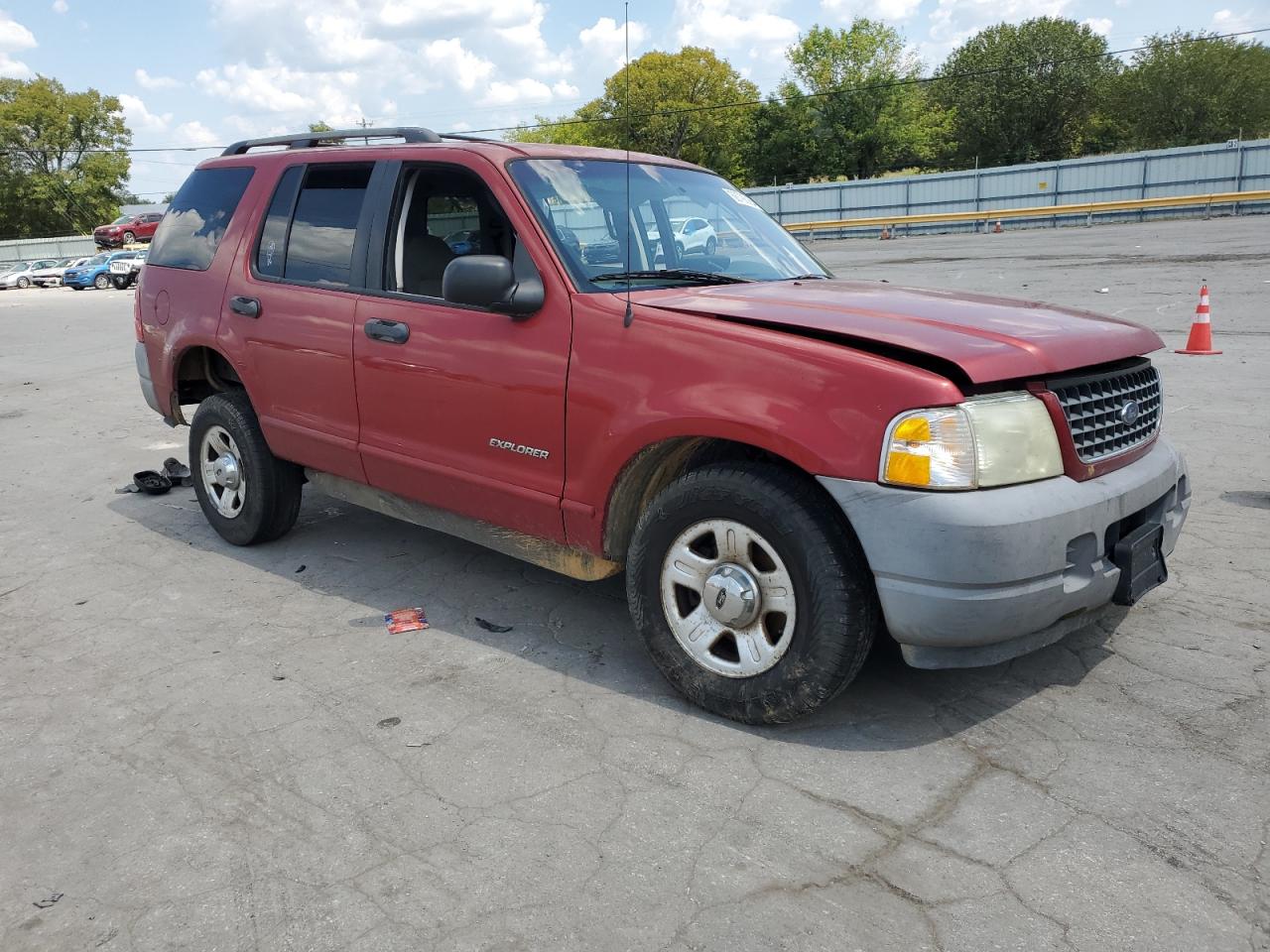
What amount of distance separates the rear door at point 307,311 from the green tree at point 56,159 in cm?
8009

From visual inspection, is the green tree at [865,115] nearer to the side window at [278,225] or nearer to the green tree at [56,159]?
the green tree at [56,159]

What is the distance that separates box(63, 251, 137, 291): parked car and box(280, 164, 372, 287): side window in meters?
39.0

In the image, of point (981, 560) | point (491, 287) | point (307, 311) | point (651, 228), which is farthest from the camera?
point (307, 311)

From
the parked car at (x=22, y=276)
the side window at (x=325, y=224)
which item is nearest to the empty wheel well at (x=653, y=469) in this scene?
the side window at (x=325, y=224)

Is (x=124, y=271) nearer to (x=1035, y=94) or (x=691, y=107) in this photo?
(x=691, y=107)

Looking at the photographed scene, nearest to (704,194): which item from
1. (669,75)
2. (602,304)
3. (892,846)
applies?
(602,304)

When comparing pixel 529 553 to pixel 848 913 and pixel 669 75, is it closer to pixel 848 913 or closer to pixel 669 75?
pixel 848 913

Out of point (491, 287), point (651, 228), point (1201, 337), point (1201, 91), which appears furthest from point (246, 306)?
point (1201, 91)

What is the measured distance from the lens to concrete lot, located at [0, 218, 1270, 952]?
2459 mm

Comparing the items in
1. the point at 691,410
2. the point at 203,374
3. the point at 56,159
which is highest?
the point at 56,159

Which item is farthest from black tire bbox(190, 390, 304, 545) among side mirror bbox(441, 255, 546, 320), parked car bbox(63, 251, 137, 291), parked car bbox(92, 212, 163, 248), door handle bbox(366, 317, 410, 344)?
parked car bbox(92, 212, 163, 248)

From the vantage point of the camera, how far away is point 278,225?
485 centimetres

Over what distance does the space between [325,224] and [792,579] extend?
9.09 ft

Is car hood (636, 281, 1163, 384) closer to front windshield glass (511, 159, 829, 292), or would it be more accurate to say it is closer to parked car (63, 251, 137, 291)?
front windshield glass (511, 159, 829, 292)
